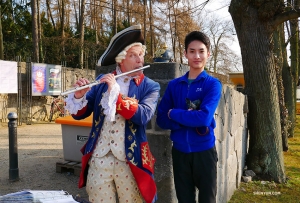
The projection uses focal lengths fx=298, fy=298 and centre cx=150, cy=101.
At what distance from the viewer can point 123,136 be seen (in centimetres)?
185

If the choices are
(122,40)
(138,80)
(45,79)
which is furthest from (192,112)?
(45,79)

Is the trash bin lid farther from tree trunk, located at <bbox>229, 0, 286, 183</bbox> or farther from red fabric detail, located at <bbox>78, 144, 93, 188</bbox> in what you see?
tree trunk, located at <bbox>229, 0, 286, 183</bbox>

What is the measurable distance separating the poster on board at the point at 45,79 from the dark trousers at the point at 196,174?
8.30 m

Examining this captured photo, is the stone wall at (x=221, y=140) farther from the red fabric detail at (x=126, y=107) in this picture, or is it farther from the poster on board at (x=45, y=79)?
the poster on board at (x=45, y=79)

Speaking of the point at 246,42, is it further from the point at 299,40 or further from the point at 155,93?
the point at 299,40

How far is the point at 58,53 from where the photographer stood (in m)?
13.6

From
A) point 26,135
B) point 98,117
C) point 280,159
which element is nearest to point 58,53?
point 26,135

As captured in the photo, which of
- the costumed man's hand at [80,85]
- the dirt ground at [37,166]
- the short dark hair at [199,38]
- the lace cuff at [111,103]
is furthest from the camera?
the dirt ground at [37,166]

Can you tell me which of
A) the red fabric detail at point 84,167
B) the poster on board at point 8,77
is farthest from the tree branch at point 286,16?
the poster on board at point 8,77

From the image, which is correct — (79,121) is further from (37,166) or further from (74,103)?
(74,103)

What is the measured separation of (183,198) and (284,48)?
8722mm

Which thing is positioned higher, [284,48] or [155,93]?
[284,48]

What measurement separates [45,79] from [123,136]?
347 inches

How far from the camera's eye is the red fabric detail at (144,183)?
5.95ft
